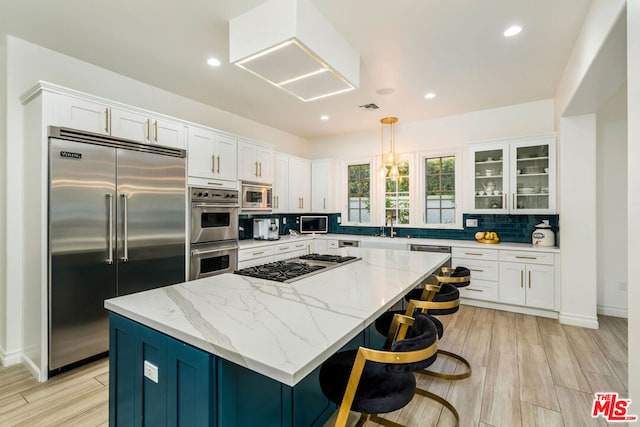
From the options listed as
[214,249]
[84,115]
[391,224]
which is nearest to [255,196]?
[214,249]

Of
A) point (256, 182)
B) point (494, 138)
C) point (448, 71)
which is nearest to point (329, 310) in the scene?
point (448, 71)

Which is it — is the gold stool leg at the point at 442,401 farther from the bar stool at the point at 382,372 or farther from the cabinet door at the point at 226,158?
the cabinet door at the point at 226,158

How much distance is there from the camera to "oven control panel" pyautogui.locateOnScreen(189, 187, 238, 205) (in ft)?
11.2

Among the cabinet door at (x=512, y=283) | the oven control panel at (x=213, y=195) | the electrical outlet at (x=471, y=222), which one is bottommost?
the cabinet door at (x=512, y=283)

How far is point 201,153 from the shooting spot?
11.8 feet

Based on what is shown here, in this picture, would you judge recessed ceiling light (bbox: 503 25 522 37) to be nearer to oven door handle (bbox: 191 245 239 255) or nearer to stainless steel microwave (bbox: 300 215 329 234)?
oven door handle (bbox: 191 245 239 255)

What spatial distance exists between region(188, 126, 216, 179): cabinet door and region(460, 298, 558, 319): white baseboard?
395 cm

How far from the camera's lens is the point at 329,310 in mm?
1387

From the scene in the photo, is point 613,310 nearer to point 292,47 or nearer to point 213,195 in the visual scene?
point 292,47

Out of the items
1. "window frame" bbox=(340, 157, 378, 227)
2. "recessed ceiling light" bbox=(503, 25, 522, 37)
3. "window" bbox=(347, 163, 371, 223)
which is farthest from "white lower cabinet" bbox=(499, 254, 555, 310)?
"recessed ceiling light" bbox=(503, 25, 522, 37)

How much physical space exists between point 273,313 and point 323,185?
4.54 m

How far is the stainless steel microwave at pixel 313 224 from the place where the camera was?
5703 mm

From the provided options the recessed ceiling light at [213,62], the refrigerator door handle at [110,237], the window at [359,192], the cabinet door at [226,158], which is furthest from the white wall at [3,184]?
the window at [359,192]

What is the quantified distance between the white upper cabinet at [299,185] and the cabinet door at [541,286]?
3.65 m
